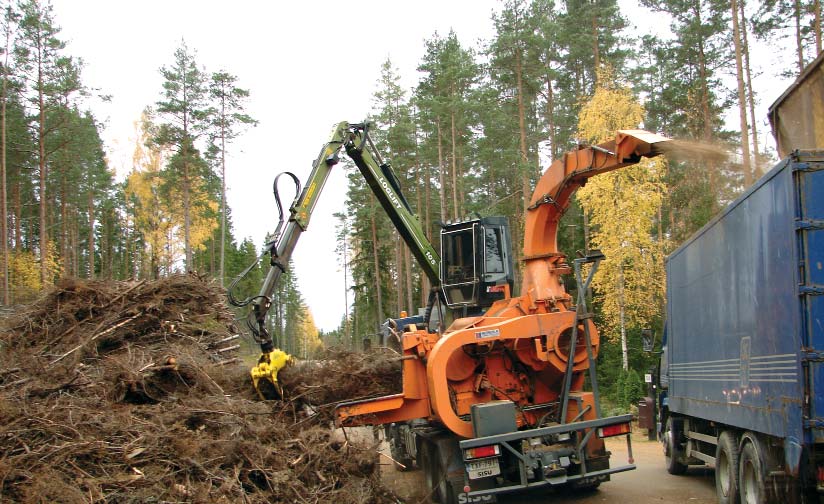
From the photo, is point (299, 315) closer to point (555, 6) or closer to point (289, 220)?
point (555, 6)

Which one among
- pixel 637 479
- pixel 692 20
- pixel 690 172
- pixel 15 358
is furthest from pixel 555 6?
pixel 15 358

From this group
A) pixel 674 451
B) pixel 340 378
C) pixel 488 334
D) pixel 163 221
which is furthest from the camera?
pixel 163 221

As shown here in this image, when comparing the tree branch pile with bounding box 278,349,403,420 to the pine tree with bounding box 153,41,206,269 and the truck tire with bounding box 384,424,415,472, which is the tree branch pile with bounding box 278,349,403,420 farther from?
the pine tree with bounding box 153,41,206,269

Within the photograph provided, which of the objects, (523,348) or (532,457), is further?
(523,348)

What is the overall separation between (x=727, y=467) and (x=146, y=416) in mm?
6547

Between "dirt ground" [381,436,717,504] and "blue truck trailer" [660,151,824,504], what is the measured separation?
0.66 m

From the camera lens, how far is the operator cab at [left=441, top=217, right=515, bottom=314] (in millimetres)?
9766

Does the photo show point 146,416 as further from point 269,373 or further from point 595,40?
point 595,40

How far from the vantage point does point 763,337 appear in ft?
21.2

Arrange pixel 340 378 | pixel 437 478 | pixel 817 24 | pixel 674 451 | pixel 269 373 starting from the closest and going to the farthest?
pixel 269 373 < pixel 437 478 < pixel 340 378 < pixel 674 451 < pixel 817 24

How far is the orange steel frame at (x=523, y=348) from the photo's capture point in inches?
325

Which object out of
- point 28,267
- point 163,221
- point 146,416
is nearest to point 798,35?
point 146,416

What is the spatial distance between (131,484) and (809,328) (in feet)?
19.8

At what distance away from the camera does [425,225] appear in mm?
35781
